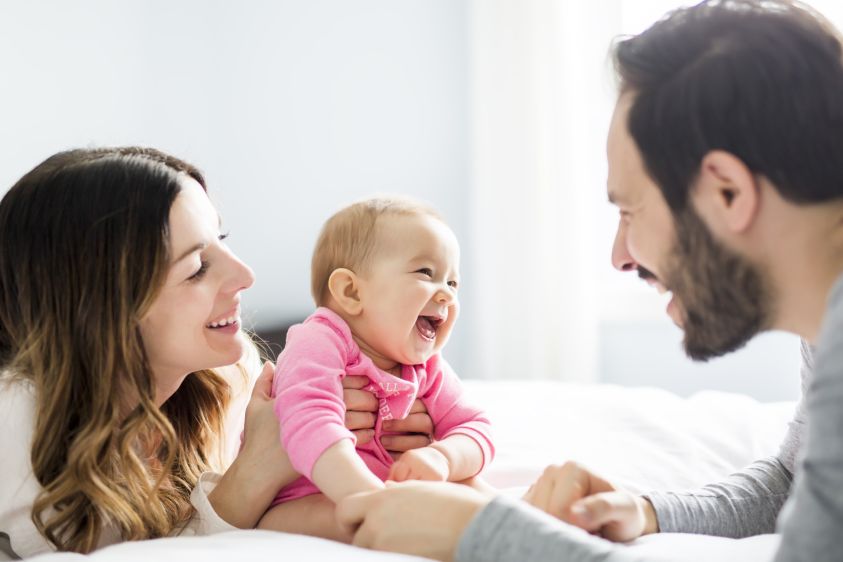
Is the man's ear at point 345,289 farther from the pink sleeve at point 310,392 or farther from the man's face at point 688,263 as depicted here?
the man's face at point 688,263

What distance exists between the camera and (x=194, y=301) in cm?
145

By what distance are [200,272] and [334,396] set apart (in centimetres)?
31

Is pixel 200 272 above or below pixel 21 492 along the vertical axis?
above

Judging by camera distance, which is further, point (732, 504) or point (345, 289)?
point (345, 289)

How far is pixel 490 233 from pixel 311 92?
85 cm

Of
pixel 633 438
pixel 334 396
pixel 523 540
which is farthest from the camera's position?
pixel 633 438

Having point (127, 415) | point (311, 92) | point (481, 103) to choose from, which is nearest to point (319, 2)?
point (311, 92)

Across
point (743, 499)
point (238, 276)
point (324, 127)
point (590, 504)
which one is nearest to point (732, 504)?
point (743, 499)

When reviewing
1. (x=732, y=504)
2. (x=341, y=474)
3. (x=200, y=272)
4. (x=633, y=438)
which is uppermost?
(x=200, y=272)

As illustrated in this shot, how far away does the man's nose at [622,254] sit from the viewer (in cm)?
134

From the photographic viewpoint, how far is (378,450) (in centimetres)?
149

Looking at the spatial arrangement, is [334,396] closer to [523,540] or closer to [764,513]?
[523,540]

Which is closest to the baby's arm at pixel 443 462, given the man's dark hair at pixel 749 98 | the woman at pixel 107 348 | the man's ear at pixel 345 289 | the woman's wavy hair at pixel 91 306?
the woman at pixel 107 348

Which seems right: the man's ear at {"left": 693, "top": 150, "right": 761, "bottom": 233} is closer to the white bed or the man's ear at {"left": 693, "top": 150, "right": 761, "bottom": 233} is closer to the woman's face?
the white bed
